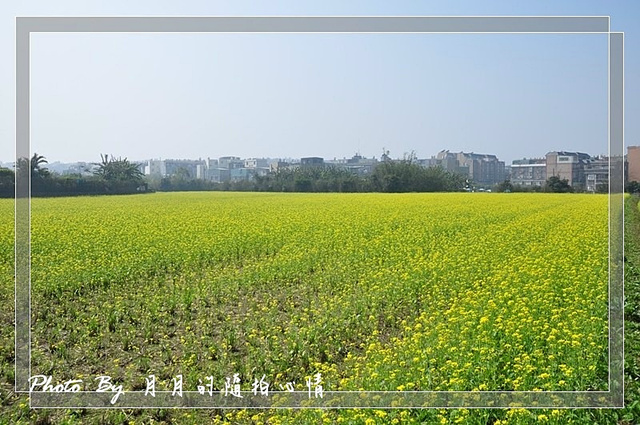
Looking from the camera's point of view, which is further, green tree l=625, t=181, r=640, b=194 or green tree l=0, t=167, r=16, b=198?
green tree l=625, t=181, r=640, b=194

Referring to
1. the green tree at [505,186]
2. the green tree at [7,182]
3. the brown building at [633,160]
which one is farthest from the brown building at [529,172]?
the green tree at [7,182]

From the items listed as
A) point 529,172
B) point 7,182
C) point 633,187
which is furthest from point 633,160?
point 7,182

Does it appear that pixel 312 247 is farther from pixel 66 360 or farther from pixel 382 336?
pixel 66 360

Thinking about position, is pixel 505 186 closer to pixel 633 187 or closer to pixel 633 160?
pixel 633 160

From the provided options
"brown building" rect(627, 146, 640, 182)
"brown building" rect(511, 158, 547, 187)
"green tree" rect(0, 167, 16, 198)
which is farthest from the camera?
"green tree" rect(0, 167, 16, 198)

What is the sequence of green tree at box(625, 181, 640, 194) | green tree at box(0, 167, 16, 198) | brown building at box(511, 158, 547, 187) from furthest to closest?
green tree at box(625, 181, 640, 194)
green tree at box(0, 167, 16, 198)
brown building at box(511, 158, 547, 187)

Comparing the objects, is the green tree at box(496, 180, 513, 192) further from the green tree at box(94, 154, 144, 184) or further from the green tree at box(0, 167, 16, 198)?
the green tree at box(0, 167, 16, 198)

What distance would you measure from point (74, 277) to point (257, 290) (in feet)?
4.14

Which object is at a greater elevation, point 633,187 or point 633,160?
point 633,160

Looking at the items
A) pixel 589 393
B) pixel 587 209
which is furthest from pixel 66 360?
pixel 587 209

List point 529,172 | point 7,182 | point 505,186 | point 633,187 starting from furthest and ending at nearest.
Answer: point 633,187 < point 7,182 < point 505,186 < point 529,172

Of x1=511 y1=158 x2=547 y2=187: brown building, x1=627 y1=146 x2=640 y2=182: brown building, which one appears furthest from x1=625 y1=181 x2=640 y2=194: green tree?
x1=511 y1=158 x2=547 y2=187: brown building

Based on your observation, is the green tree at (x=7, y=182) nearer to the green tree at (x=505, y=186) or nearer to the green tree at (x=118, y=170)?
the green tree at (x=118, y=170)

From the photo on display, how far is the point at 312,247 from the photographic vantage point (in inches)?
188
